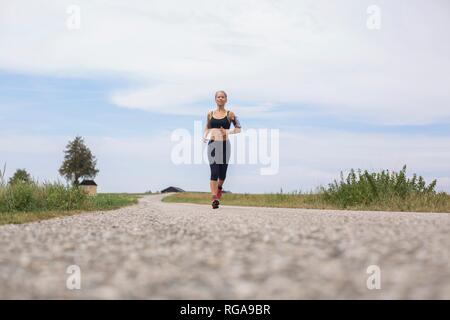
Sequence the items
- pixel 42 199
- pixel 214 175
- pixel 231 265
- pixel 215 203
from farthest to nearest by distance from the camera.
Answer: pixel 42 199, pixel 214 175, pixel 215 203, pixel 231 265

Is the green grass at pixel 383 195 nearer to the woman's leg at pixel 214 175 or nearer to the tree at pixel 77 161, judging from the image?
the woman's leg at pixel 214 175

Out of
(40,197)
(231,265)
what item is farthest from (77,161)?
(231,265)

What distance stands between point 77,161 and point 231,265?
62675 mm

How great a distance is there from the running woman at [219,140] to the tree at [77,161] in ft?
171

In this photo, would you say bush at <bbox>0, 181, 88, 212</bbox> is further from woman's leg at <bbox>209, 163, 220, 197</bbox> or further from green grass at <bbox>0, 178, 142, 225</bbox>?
woman's leg at <bbox>209, 163, 220, 197</bbox>

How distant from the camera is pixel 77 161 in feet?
208

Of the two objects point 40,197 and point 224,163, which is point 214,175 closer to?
point 224,163

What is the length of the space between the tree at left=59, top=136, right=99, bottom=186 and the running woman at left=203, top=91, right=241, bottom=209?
52.3 meters

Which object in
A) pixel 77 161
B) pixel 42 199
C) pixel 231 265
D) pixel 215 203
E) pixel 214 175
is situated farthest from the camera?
pixel 77 161

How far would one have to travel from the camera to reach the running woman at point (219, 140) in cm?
1365

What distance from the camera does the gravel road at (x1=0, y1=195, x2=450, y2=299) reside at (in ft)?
9.94

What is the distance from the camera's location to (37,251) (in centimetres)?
452

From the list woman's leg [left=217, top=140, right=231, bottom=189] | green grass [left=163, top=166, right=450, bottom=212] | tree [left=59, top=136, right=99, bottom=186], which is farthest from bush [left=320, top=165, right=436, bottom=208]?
tree [left=59, top=136, right=99, bottom=186]
